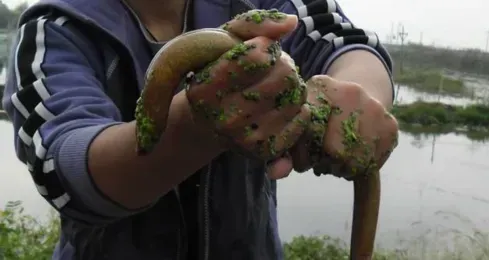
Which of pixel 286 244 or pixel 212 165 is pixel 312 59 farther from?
pixel 286 244

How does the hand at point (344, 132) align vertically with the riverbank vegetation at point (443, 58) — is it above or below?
above

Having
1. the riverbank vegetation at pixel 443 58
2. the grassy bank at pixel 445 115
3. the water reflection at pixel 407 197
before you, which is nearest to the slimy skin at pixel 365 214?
the water reflection at pixel 407 197

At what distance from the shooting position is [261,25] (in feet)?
2.74

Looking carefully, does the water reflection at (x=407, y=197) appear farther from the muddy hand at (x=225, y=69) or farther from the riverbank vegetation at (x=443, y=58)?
the muddy hand at (x=225, y=69)

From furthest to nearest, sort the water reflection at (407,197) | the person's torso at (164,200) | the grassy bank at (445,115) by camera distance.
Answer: the grassy bank at (445,115)
the water reflection at (407,197)
the person's torso at (164,200)

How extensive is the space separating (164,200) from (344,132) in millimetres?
509

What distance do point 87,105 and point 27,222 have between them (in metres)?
3.59

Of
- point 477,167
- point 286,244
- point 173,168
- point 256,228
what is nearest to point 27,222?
point 286,244

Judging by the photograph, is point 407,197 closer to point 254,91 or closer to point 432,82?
point 254,91

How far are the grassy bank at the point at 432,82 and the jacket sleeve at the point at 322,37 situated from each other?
17827mm

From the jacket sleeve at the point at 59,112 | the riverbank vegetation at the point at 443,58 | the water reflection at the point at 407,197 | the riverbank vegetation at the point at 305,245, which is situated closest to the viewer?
the jacket sleeve at the point at 59,112

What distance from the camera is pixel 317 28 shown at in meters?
1.34

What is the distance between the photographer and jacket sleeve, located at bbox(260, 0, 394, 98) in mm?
1280

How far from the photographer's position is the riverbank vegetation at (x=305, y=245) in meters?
3.58
